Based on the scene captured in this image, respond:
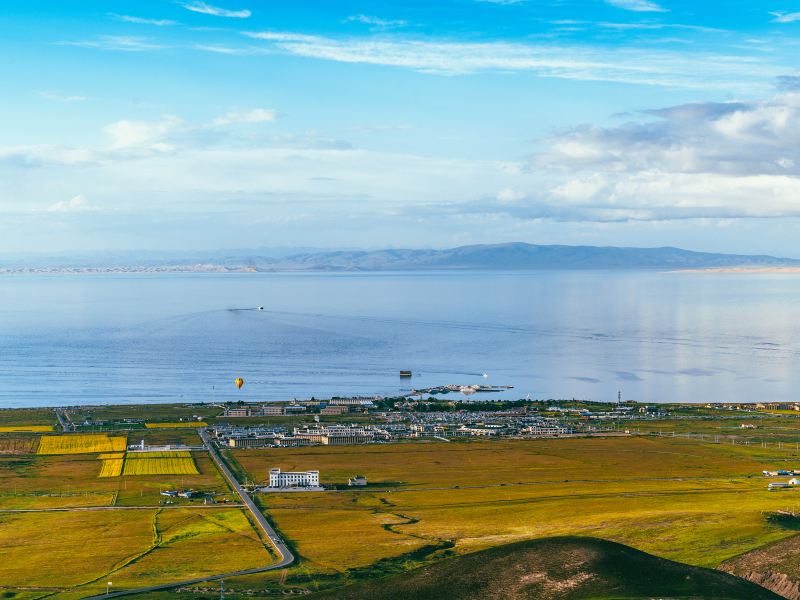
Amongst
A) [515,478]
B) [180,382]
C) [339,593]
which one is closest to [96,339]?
[180,382]

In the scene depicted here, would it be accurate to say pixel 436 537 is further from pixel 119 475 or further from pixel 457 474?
pixel 119 475

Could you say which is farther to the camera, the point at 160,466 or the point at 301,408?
the point at 301,408

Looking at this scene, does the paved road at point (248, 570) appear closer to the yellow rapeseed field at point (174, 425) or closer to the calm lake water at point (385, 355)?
the yellow rapeseed field at point (174, 425)

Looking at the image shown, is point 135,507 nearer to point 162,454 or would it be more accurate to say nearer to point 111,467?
point 111,467

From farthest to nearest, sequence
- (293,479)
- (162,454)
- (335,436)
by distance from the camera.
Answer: (335,436) < (162,454) < (293,479)

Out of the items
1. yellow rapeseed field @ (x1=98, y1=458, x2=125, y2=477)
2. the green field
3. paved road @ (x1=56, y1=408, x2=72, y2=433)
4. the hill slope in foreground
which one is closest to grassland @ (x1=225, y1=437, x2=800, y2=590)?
the green field

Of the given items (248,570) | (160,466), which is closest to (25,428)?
(160,466)
